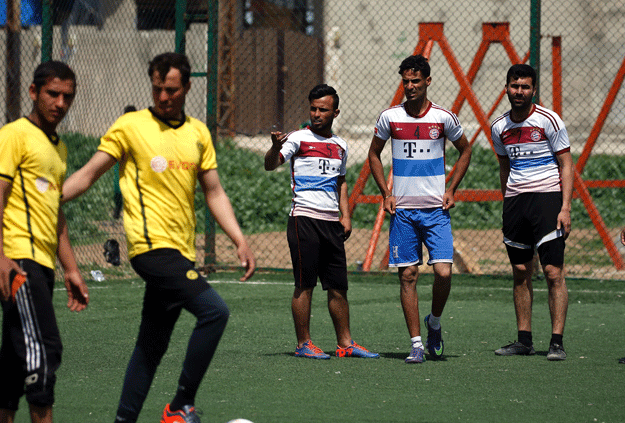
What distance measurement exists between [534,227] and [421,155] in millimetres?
1003

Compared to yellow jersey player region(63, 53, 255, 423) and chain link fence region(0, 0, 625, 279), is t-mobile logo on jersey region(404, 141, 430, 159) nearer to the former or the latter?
yellow jersey player region(63, 53, 255, 423)

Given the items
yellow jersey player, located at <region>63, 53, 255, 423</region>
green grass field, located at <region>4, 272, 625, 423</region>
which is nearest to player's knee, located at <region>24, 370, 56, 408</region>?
yellow jersey player, located at <region>63, 53, 255, 423</region>

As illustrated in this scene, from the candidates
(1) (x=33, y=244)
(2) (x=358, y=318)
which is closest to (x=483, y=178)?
(2) (x=358, y=318)

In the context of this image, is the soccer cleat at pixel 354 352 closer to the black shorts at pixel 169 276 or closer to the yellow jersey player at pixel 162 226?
the yellow jersey player at pixel 162 226

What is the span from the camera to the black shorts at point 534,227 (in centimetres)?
646

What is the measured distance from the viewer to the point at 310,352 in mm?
6203

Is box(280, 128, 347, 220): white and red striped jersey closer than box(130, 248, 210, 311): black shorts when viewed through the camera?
No

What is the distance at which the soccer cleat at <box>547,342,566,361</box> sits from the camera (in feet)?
20.2

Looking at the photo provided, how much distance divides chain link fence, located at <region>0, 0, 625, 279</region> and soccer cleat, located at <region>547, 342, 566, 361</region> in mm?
5371

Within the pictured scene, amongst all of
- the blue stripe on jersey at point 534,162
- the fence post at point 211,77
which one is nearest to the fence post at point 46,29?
the fence post at point 211,77

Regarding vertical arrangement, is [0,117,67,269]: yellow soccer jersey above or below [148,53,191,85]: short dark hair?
below

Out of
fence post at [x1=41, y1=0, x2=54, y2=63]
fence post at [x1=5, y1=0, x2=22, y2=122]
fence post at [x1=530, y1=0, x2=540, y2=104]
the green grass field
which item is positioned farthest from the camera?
fence post at [x1=5, y1=0, x2=22, y2=122]

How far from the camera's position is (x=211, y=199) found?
14.1ft

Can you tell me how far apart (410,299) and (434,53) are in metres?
12.4
